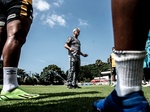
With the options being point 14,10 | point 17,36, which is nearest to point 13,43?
point 17,36

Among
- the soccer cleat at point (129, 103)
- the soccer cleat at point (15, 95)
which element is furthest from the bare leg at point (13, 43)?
the soccer cleat at point (129, 103)

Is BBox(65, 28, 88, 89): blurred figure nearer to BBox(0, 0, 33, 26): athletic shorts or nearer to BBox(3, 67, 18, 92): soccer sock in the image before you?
BBox(0, 0, 33, 26): athletic shorts

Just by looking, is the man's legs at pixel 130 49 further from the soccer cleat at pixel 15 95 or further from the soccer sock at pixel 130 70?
the soccer cleat at pixel 15 95

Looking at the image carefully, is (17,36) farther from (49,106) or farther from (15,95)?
(49,106)

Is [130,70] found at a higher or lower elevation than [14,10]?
lower

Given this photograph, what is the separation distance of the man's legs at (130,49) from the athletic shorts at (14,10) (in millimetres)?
2085

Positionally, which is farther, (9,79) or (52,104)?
(9,79)

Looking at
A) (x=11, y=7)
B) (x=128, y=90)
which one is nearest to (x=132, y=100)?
(x=128, y=90)

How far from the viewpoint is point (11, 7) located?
3.30 metres

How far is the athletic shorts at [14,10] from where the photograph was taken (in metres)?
3.25

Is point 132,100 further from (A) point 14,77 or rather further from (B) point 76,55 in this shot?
(B) point 76,55

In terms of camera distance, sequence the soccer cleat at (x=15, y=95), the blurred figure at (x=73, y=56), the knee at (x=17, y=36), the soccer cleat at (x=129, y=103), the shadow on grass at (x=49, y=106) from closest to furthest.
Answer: the soccer cleat at (x=129, y=103)
the shadow on grass at (x=49, y=106)
the soccer cleat at (x=15, y=95)
the knee at (x=17, y=36)
the blurred figure at (x=73, y=56)

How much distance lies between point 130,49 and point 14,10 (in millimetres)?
2217

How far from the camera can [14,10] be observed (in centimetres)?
326
